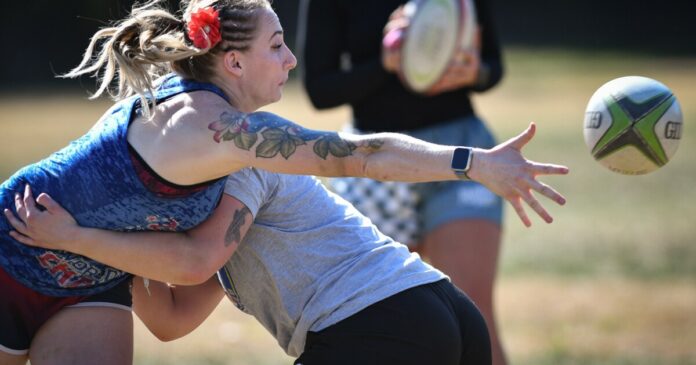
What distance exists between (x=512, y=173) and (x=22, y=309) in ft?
5.09

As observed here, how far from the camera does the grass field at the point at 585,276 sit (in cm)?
609

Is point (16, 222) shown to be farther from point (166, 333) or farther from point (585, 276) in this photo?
point (585, 276)

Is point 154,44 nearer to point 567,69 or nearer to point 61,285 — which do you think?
point 61,285

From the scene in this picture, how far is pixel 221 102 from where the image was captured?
2996mm

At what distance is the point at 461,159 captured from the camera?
273 cm

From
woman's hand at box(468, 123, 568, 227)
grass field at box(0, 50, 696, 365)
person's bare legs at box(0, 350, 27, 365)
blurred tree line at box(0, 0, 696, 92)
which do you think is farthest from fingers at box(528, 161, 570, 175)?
blurred tree line at box(0, 0, 696, 92)

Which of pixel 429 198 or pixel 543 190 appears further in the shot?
pixel 429 198

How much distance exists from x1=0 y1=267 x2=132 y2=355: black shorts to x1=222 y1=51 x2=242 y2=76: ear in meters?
0.84

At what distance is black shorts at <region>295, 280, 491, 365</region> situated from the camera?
293cm

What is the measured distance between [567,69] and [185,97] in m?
21.2

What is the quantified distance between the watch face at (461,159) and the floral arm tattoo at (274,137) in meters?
0.23

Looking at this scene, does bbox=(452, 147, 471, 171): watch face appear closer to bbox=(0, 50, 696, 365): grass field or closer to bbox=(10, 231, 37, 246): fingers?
bbox=(10, 231, 37, 246): fingers

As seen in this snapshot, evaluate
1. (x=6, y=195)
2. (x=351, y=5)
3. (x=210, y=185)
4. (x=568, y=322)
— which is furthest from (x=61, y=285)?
(x=568, y=322)

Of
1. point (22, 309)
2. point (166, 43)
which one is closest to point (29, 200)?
point (22, 309)
